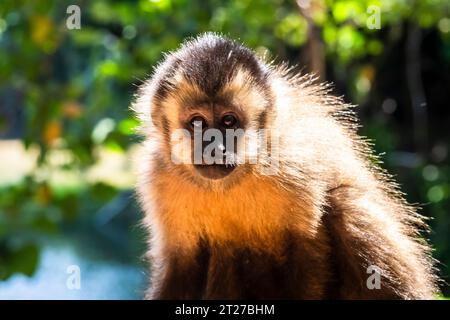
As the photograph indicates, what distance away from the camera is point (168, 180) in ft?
10.5

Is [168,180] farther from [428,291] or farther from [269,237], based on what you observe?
[428,291]

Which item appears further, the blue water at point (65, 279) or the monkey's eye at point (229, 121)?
the blue water at point (65, 279)

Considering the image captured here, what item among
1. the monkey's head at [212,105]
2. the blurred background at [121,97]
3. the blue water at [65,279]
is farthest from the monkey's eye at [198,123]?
the blue water at [65,279]

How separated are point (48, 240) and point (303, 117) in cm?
795

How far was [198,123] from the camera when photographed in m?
Answer: 3.03

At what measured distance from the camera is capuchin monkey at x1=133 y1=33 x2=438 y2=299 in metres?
2.97

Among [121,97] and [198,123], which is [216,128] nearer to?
[198,123]

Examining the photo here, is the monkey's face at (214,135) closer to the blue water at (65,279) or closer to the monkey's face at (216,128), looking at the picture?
the monkey's face at (216,128)

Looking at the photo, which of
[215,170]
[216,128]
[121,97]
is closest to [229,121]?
[216,128]

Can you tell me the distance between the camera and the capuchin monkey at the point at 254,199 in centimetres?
297

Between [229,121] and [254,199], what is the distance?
13.2 inches

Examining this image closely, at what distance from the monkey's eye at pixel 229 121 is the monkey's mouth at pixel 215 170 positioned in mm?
189
